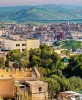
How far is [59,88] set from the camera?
2130 centimetres

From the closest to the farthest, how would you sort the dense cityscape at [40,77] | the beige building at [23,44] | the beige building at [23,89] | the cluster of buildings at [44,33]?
1. the beige building at [23,89]
2. the dense cityscape at [40,77]
3. the beige building at [23,44]
4. the cluster of buildings at [44,33]

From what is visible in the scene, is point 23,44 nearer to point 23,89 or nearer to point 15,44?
point 15,44

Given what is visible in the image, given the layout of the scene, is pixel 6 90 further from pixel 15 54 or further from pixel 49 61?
pixel 15 54

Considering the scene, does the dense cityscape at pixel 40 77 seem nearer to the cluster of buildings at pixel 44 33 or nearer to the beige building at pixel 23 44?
the beige building at pixel 23 44

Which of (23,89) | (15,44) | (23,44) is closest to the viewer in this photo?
(23,89)

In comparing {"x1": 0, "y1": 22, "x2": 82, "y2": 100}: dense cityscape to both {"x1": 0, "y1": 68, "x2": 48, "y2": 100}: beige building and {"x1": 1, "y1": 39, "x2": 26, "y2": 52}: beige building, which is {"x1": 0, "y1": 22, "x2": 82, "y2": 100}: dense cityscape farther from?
{"x1": 1, "y1": 39, "x2": 26, "y2": 52}: beige building

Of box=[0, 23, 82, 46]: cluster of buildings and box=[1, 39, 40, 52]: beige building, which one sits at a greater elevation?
box=[1, 39, 40, 52]: beige building

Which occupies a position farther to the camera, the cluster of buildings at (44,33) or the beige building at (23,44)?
the cluster of buildings at (44,33)

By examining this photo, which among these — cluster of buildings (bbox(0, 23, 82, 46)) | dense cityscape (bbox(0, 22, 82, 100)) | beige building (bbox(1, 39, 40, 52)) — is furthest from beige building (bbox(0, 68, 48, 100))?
cluster of buildings (bbox(0, 23, 82, 46))

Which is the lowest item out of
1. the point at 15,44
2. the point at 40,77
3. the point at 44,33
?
the point at 44,33

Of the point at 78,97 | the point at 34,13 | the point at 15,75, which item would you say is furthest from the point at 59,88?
the point at 34,13

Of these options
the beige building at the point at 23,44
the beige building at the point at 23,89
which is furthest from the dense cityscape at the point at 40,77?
the beige building at the point at 23,44

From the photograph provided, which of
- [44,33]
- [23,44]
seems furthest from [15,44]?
[44,33]

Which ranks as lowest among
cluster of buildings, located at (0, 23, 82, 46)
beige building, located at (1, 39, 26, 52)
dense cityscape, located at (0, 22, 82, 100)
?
cluster of buildings, located at (0, 23, 82, 46)
